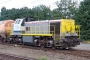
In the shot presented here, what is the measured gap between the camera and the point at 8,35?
27219 mm

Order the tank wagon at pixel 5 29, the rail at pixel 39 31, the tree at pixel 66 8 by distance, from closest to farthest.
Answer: the rail at pixel 39 31 < the tank wagon at pixel 5 29 < the tree at pixel 66 8

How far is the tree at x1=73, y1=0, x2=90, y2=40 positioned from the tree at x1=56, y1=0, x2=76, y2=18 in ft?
44.7

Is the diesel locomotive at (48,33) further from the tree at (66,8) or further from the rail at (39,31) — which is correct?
the tree at (66,8)

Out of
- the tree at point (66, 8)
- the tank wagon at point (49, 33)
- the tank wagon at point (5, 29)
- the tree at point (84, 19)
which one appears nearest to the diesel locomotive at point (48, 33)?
the tank wagon at point (49, 33)

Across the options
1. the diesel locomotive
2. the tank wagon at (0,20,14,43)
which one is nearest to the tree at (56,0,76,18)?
the tank wagon at (0,20,14,43)

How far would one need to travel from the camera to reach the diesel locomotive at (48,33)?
62.0 feet

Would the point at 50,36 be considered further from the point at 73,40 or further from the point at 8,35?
the point at 8,35

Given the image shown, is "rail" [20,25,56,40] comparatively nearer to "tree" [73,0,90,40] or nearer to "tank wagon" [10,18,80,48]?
"tank wagon" [10,18,80,48]

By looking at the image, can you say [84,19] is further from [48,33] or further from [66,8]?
[66,8]

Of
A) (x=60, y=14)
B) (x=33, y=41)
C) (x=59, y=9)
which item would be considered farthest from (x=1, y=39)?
(x=59, y=9)

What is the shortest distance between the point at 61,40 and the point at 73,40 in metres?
1.12

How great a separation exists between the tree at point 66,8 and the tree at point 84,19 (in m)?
13.6

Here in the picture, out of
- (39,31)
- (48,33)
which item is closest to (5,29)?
(39,31)

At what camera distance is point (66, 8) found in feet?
171
